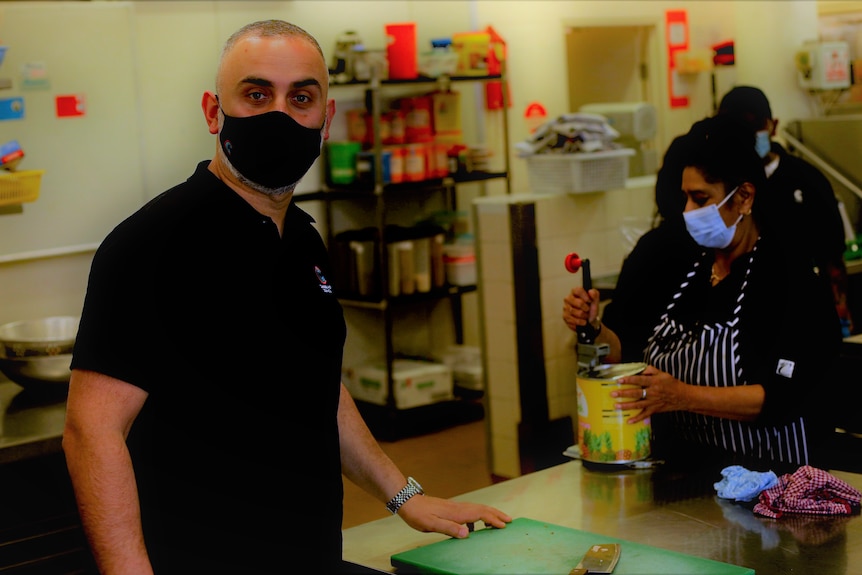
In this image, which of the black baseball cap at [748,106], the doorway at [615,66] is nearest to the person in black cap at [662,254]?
the black baseball cap at [748,106]

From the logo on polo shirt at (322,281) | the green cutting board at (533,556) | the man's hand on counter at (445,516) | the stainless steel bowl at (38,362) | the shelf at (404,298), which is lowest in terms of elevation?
the shelf at (404,298)

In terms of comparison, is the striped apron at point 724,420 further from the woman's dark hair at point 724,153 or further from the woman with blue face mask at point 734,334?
the woman's dark hair at point 724,153

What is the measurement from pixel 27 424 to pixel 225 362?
63.4 inches

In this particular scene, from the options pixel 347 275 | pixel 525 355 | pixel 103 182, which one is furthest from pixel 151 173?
pixel 525 355

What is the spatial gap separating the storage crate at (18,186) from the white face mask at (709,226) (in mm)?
2785

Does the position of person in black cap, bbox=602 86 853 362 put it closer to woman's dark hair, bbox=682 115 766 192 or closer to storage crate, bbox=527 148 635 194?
woman's dark hair, bbox=682 115 766 192

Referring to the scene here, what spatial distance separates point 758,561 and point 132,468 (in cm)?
99

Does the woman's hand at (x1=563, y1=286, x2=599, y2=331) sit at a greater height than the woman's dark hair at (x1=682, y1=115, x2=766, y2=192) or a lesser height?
lesser

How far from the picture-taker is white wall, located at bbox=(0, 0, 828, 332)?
503 cm

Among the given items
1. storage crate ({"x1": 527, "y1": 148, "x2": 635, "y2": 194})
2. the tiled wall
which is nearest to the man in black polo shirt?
the tiled wall

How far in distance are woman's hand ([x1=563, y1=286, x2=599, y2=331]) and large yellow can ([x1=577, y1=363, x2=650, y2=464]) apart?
0.11 meters

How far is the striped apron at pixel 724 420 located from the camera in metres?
2.39

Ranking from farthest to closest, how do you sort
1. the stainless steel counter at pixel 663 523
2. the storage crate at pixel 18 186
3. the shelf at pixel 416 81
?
the shelf at pixel 416 81 < the storage crate at pixel 18 186 < the stainless steel counter at pixel 663 523

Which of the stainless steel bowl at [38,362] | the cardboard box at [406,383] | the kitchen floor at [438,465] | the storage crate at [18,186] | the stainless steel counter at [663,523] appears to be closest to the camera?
the stainless steel counter at [663,523]
